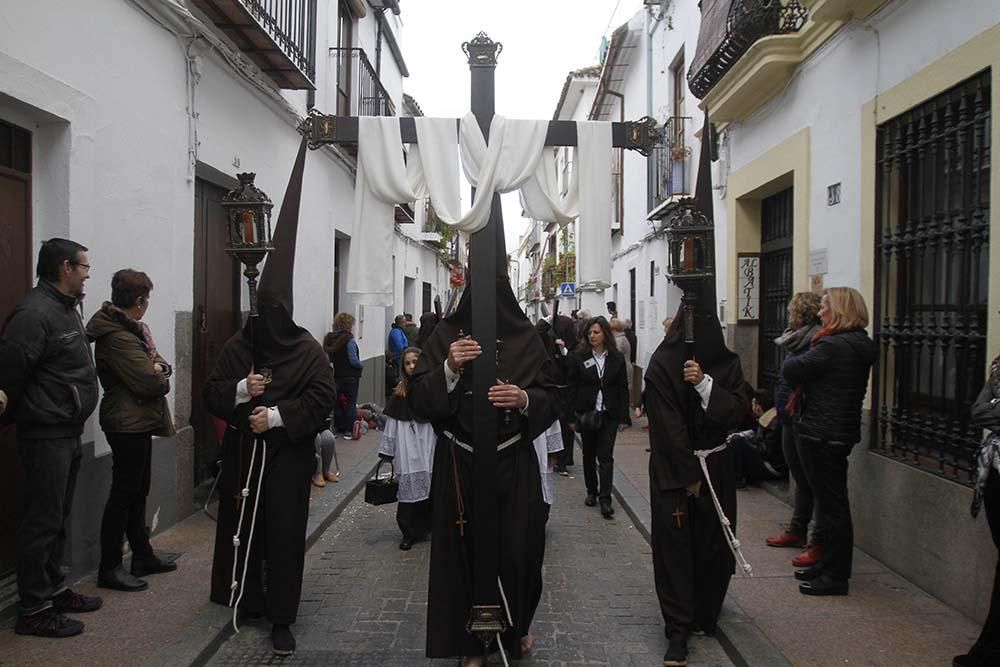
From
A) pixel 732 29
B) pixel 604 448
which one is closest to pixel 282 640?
pixel 604 448

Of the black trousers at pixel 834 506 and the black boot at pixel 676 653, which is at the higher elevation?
the black trousers at pixel 834 506

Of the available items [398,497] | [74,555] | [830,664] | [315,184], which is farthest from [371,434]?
[830,664]

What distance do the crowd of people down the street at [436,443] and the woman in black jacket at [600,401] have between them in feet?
7.62

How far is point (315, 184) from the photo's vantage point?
10.8 metres

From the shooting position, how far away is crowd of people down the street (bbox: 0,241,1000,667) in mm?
3875

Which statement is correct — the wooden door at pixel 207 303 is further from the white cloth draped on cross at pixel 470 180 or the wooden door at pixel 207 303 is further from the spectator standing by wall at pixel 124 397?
the white cloth draped on cross at pixel 470 180

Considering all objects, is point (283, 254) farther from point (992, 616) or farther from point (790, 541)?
point (790, 541)

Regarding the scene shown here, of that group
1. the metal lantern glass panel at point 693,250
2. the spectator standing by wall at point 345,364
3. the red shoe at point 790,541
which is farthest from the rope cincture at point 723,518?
the spectator standing by wall at point 345,364

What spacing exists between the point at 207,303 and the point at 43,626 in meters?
3.95

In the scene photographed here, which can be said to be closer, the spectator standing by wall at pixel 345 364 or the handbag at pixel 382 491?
the handbag at pixel 382 491

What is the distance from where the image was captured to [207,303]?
25.0 ft

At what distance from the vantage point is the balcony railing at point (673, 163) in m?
12.0

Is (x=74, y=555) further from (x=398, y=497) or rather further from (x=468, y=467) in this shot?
(x=468, y=467)

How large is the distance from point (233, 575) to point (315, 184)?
24.1 feet
